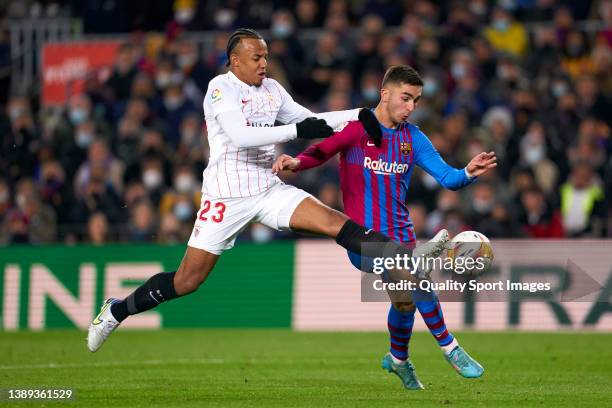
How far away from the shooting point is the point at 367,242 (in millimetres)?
9344

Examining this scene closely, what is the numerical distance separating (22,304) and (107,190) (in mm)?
2503

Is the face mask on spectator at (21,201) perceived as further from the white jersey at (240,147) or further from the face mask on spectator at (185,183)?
the white jersey at (240,147)

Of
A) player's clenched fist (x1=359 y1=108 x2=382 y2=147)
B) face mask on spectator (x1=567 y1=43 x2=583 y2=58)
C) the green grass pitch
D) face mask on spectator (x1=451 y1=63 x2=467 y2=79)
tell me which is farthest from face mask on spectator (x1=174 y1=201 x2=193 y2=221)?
player's clenched fist (x1=359 y1=108 x2=382 y2=147)

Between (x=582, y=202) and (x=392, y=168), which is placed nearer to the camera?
(x=392, y=168)

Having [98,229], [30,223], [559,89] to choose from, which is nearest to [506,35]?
[559,89]

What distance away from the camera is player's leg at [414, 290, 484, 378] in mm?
9586

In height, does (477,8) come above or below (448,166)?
above

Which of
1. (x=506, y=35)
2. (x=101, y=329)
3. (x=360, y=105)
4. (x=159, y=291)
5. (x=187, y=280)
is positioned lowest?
(x=101, y=329)

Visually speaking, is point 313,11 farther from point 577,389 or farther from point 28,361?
point 577,389

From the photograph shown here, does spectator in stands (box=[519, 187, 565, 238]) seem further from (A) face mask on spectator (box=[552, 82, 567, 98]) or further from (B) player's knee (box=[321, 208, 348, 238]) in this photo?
(B) player's knee (box=[321, 208, 348, 238])

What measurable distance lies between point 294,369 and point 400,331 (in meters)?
2.24

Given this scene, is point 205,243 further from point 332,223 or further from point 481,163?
point 481,163

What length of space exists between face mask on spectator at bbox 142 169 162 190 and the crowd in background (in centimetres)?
2

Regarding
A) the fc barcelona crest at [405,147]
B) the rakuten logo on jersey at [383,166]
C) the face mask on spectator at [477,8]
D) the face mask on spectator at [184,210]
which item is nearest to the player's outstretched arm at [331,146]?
the rakuten logo on jersey at [383,166]
